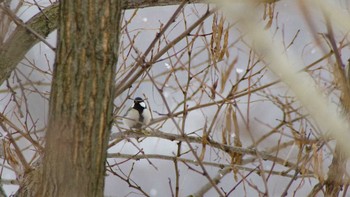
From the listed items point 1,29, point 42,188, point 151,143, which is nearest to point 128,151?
point 151,143

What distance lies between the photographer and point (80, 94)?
1604mm

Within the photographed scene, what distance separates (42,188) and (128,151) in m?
5.30

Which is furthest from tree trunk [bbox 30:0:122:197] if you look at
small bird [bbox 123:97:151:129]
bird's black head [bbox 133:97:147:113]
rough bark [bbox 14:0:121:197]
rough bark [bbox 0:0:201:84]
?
bird's black head [bbox 133:97:147:113]

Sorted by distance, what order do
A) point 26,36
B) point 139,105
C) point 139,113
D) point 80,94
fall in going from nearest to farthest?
1. point 80,94
2. point 26,36
3. point 139,113
4. point 139,105

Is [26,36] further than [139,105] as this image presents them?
No

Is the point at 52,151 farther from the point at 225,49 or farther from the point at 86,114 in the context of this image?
the point at 225,49

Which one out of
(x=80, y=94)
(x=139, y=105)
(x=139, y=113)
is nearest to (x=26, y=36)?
(x=80, y=94)

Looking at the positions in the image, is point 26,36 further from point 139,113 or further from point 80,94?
point 139,113

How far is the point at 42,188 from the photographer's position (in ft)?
5.44

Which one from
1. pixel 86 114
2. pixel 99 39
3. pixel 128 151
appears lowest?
pixel 86 114

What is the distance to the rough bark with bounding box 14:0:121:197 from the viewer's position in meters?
1.60

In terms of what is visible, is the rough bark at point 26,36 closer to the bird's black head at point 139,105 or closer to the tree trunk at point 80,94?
the tree trunk at point 80,94

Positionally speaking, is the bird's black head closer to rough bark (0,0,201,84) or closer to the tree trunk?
rough bark (0,0,201,84)

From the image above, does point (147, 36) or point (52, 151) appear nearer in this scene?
point (52, 151)
